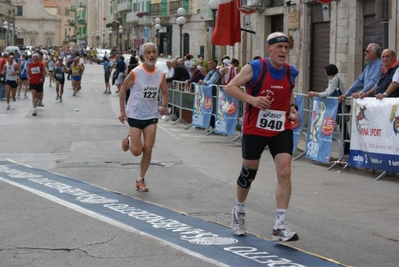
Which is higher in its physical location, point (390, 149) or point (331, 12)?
point (331, 12)

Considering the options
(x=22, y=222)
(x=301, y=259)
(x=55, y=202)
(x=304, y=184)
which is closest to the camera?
(x=301, y=259)

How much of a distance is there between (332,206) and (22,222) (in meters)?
3.72

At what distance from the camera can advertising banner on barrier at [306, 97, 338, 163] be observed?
14031 mm

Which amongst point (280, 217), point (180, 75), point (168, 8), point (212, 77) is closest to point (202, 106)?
point (212, 77)

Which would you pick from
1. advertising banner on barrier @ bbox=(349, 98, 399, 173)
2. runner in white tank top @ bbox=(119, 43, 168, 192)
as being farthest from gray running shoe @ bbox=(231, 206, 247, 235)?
advertising banner on barrier @ bbox=(349, 98, 399, 173)

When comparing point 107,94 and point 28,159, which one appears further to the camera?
point 107,94

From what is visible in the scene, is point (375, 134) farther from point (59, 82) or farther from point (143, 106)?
point (59, 82)

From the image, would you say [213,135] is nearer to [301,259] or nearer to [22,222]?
[22,222]

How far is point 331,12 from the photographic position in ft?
70.9

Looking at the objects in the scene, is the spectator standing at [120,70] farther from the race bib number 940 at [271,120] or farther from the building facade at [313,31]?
the race bib number 940 at [271,120]

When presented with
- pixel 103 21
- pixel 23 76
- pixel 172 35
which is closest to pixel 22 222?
pixel 23 76

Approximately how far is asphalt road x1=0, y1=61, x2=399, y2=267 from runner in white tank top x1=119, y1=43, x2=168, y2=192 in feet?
1.77

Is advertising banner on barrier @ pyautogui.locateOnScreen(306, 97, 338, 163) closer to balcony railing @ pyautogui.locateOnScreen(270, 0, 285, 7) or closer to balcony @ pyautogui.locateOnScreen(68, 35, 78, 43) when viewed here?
balcony railing @ pyautogui.locateOnScreen(270, 0, 285, 7)

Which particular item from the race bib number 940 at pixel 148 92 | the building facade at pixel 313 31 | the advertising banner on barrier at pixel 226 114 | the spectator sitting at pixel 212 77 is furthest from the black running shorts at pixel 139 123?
the spectator sitting at pixel 212 77
